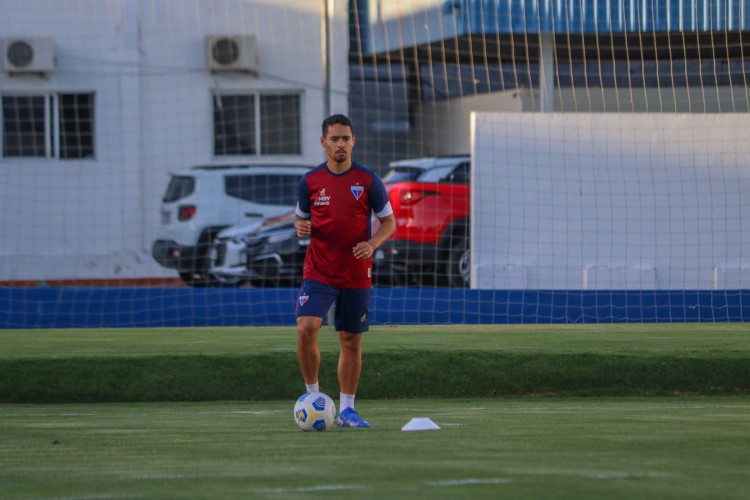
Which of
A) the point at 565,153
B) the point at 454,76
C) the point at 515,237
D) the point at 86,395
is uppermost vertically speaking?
the point at 454,76

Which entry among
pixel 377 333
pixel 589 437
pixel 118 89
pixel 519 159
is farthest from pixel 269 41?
pixel 589 437

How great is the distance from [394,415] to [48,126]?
20.3 m

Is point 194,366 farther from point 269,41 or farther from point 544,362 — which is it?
point 269,41

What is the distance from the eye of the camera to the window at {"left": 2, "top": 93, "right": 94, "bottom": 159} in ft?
88.7

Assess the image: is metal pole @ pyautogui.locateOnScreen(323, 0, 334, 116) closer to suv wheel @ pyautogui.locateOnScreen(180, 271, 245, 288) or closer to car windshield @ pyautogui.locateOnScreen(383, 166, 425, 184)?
car windshield @ pyautogui.locateOnScreen(383, 166, 425, 184)

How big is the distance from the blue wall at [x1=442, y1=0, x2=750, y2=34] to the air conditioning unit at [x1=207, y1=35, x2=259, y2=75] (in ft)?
15.1

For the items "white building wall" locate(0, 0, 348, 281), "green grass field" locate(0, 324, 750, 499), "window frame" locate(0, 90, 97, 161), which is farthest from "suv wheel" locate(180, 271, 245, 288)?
"window frame" locate(0, 90, 97, 161)

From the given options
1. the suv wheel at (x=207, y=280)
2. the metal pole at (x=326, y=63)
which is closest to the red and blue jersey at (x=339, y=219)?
the metal pole at (x=326, y=63)

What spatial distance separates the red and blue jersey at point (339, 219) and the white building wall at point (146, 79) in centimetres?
1824

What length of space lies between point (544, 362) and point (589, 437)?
13.7ft

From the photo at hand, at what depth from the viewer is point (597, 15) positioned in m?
23.0

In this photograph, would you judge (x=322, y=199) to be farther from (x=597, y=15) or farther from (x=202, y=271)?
(x=597, y=15)

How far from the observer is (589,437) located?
21.2ft

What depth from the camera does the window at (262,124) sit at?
27.9 m
